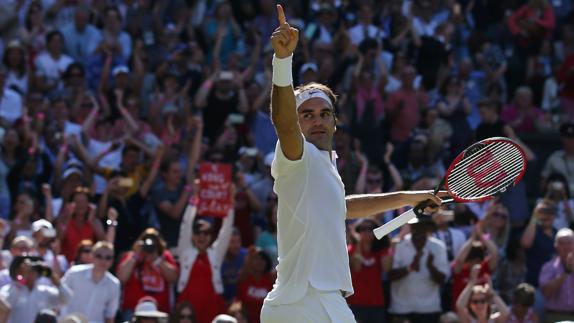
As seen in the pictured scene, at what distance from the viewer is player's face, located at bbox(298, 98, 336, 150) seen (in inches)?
232

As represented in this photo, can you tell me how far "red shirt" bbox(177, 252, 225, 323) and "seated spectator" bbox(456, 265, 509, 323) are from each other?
224cm

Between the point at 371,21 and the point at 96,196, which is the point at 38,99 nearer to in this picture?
the point at 96,196

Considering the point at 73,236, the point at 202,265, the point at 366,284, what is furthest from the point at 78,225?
the point at 366,284

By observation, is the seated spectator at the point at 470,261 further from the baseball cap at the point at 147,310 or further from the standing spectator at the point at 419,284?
the baseball cap at the point at 147,310

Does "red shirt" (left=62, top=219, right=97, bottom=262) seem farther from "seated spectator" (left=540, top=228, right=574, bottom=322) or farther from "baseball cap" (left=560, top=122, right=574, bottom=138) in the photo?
"baseball cap" (left=560, top=122, right=574, bottom=138)

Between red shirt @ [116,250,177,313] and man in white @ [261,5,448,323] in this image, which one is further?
red shirt @ [116,250,177,313]

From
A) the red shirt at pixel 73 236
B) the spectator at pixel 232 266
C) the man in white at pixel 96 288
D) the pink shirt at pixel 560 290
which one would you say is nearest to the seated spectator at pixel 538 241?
the pink shirt at pixel 560 290

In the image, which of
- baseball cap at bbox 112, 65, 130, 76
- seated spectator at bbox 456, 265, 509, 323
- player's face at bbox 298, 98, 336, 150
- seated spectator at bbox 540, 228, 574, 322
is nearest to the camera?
player's face at bbox 298, 98, 336, 150

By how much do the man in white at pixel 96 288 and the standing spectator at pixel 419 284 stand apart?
105 inches

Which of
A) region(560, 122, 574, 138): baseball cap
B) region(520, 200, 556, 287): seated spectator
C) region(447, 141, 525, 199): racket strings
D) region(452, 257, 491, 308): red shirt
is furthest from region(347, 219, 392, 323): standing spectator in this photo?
region(447, 141, 525, 199): racket strings

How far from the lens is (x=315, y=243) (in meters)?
5.71

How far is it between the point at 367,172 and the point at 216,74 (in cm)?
280

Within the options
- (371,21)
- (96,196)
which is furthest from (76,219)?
(371,21)

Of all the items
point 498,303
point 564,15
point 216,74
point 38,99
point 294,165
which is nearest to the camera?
point 294,165
